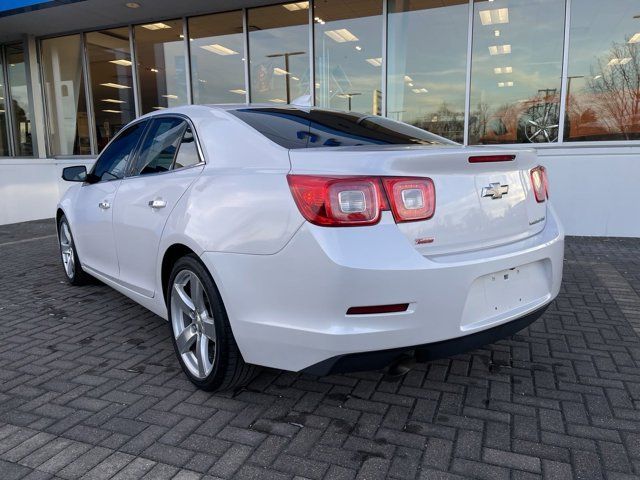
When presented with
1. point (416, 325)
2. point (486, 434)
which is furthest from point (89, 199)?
point (486, 434)

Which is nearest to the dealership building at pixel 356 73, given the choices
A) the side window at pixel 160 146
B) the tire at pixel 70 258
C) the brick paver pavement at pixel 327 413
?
the brick paver pavement at pixel 327 413

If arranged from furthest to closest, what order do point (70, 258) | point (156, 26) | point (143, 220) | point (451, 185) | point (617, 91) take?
point (156, 26)
point (617, 91)
point (70, 258)
point (143, 220)
point (451, 185)

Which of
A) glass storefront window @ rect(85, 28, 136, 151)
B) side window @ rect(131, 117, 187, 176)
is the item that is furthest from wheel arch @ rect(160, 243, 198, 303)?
glass storefront window @ rect(85, 28, 136, 151)

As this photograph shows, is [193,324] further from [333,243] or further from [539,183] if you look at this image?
[539,183]

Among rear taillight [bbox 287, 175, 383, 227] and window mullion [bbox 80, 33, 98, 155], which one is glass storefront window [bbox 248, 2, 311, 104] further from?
rear taillight [bbox 287, 175, 383, 227]

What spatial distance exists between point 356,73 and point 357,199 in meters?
7.88

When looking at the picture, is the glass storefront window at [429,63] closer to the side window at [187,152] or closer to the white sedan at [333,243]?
the white sedan at [333,243]

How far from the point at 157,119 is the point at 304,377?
2068mm

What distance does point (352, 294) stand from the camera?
2064mm

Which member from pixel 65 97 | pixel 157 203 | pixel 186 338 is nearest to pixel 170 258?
pixel 157 203

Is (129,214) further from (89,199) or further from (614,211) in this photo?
(614,211)

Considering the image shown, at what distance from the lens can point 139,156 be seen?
3598 mm

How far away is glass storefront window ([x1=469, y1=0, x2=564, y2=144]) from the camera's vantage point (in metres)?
7.80

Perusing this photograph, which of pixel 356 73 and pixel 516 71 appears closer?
pixel 516 71
